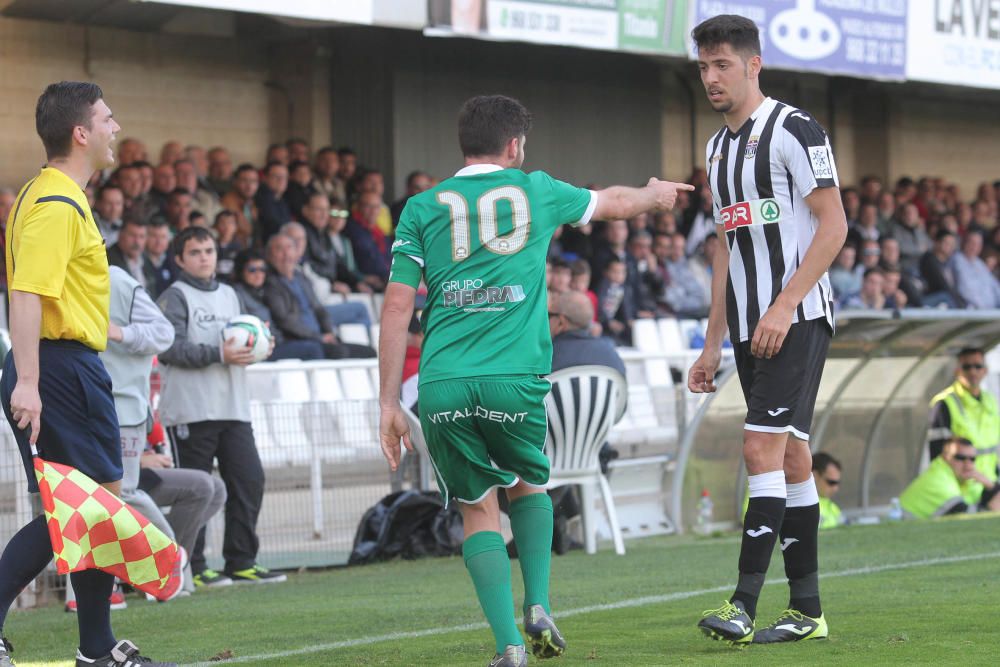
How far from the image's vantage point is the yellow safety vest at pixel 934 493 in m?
12.8

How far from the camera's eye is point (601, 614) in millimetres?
6582

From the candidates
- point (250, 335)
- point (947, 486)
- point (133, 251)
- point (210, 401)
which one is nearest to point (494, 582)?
point (250, 335)

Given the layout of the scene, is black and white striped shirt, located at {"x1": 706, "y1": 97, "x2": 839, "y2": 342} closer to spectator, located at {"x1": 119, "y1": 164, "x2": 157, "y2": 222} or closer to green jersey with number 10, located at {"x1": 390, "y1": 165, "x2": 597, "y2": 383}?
green jersey with number 10, located at {"x1": 390, "y1": 165, "x2": 597, "y2": 383}

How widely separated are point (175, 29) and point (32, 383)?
12600 millimetres

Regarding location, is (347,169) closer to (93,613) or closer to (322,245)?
(322,245)

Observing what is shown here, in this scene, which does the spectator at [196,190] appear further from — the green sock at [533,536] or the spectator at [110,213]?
the green sock at [533,536]

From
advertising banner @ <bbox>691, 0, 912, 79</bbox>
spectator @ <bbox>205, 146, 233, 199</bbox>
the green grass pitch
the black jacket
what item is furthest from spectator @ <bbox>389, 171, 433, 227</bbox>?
the green grass pitch

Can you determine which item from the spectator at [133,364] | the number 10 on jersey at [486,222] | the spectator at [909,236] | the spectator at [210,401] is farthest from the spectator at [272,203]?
the number 10 on jersey at [486,222]

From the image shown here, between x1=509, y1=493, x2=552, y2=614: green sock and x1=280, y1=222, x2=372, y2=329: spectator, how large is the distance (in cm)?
A: 852

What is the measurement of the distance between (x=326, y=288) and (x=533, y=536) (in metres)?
9.64

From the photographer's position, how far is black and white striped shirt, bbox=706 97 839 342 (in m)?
5.42

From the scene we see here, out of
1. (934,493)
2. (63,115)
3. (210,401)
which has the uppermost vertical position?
(63,115)

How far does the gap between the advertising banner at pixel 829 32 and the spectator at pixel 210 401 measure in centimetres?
851

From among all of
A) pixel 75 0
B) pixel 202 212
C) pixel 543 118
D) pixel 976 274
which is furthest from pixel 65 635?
pixel 976 274
